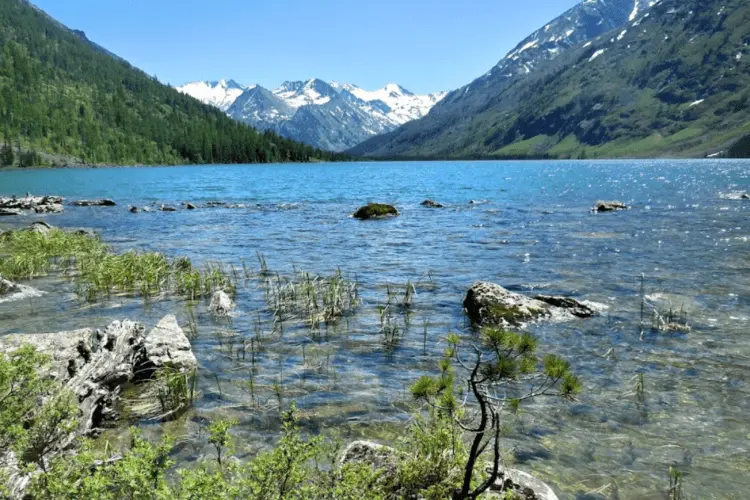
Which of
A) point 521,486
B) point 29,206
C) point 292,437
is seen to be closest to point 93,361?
point 292,437

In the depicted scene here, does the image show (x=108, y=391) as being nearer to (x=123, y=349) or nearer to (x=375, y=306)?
(x=123, y=349)

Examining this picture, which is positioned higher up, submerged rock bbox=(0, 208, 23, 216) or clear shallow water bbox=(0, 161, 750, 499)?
clear shallow water bbox=(0, 161, 750, 499)

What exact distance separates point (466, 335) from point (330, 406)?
589 centimetres

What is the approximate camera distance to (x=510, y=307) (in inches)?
653

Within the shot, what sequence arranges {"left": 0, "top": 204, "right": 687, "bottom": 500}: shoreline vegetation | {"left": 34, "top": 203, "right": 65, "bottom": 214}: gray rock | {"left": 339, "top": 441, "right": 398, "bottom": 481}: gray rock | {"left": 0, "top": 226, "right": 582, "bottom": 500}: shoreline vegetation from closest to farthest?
{"left": 0, "top": 226, "right": 582, "bottom": 500}: shoreline vegetation, {"left": 0, "top": 204, "right": 687, "bottom": 500}: shoreline vegetation, {"left": 339, "top": 441, "right": 398, "bottom": 481}: gray rock, {"left": 34, "top": 203, "right": 65, "bottom": 214}: gray rock

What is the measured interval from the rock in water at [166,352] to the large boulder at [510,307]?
9.07 m

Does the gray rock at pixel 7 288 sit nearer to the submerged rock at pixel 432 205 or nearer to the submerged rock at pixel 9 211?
the submerged rock at pixel 9 211

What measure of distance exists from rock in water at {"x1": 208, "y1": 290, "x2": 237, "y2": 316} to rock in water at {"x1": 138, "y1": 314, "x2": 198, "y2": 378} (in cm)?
415

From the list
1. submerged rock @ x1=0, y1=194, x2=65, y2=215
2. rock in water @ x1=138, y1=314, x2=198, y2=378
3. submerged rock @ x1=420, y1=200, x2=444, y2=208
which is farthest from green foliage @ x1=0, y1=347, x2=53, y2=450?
submerged rock @ x1=0, y1=194, x2=65, y2=215

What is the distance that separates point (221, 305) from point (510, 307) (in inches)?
400

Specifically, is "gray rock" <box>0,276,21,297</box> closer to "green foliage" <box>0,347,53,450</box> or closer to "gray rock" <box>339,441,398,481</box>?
→ "green foliage" <box>0,347,53,450</box>

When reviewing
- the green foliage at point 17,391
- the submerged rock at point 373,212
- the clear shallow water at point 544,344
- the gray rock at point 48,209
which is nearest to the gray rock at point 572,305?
the clear shallow water at point 544,344

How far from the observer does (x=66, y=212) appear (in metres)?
54.3

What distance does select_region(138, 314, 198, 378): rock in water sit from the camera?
38.9 feet
